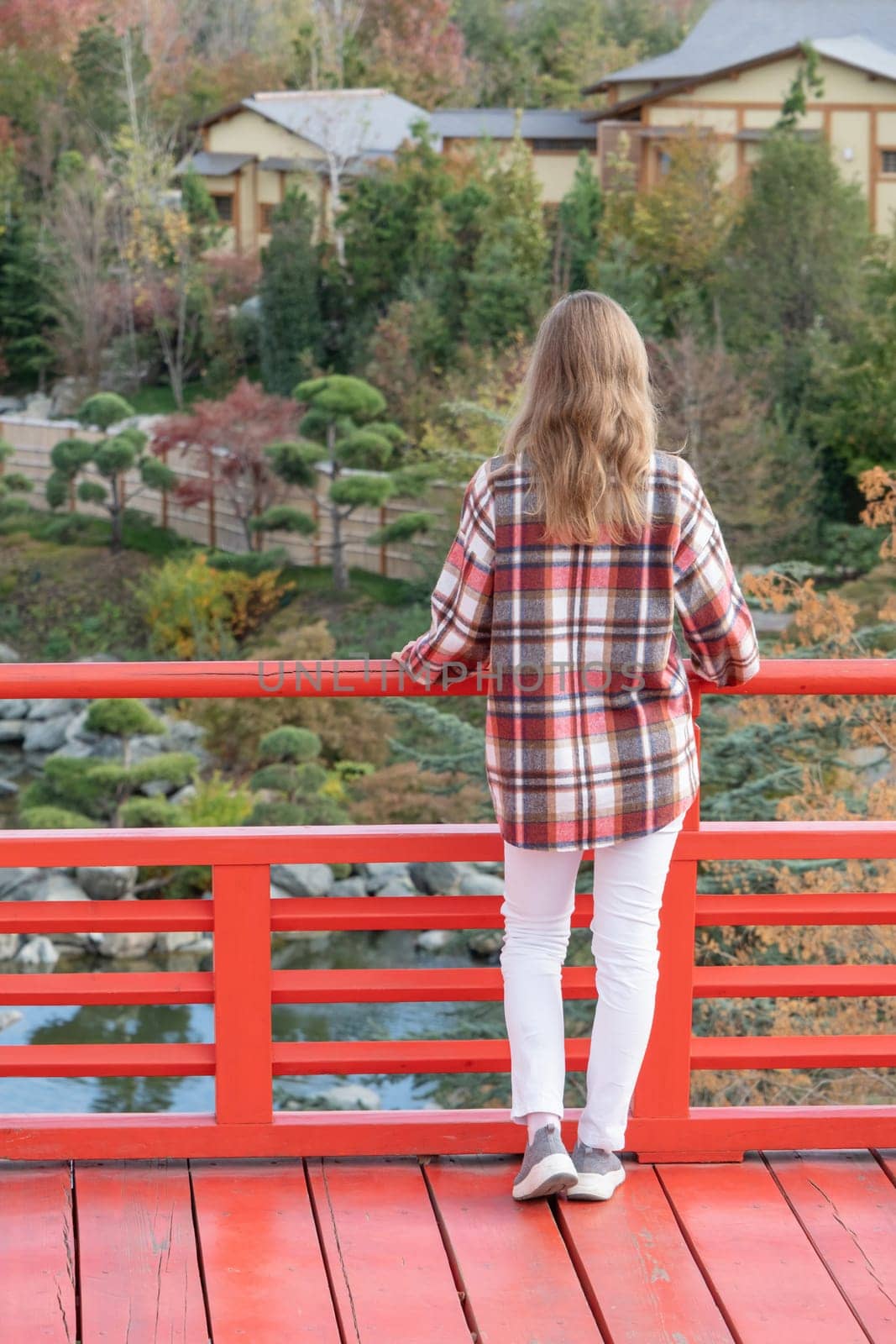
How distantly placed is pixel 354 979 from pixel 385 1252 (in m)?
0.33

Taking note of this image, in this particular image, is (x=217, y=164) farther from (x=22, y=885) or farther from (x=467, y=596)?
(x=467, y=596)

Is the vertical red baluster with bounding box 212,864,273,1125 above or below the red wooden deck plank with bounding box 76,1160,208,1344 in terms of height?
above

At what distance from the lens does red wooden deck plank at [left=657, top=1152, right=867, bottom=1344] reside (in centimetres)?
157

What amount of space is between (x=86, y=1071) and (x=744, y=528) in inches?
563

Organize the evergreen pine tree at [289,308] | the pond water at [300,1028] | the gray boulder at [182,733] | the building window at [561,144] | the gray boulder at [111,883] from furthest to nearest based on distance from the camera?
1. the building window at [561,144]
2. the evergreen pine tree at [289,308]
3. the gray boulder at [182,733]
4. the gray boulder at [111,883]
5. the pond water at [300,1028]

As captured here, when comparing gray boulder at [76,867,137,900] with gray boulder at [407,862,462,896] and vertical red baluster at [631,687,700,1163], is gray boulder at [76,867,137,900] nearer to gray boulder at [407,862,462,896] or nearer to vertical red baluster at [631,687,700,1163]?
gray boulder at [407,862,462,896]

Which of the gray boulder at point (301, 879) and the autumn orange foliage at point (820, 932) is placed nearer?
the autumn orange foliage at point (820, 932)

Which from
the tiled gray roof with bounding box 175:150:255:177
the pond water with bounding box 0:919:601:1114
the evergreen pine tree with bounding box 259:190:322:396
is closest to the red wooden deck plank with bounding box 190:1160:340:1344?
the pond water with bounding box 0:919:601:1114

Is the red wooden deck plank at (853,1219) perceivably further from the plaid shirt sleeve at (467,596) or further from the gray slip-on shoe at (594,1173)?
the plaid shirt sleeve at (467,596)

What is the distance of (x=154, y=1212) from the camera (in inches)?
69.8

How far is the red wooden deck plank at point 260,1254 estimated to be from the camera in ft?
5.11

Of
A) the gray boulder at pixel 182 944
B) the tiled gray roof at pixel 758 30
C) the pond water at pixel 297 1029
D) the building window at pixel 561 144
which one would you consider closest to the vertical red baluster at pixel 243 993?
the pond water at pixel 297 1029

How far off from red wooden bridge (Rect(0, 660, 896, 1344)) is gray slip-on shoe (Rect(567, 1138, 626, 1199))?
0.07ft

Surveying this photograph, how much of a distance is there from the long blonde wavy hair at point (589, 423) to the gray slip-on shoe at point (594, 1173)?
2.38ft
